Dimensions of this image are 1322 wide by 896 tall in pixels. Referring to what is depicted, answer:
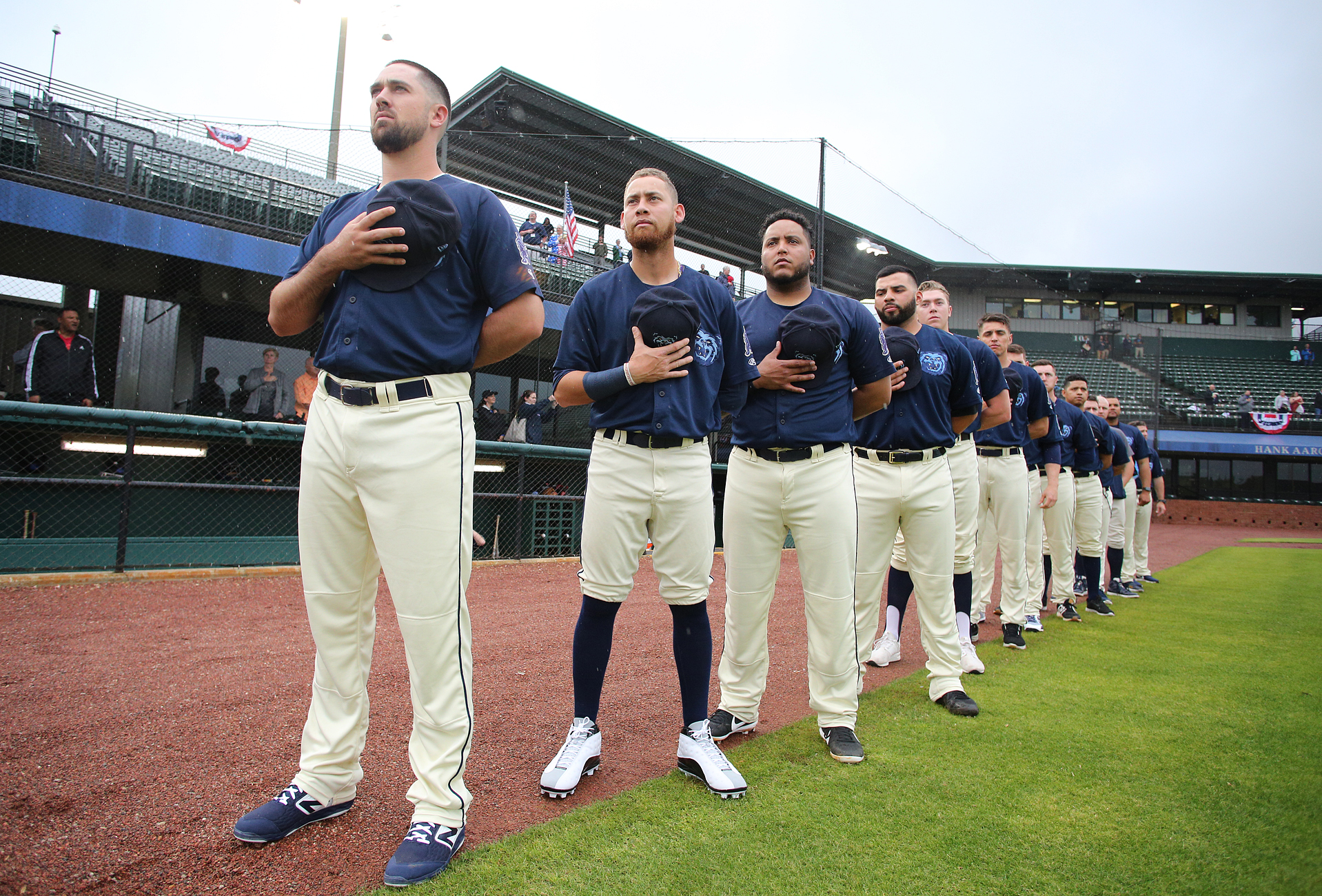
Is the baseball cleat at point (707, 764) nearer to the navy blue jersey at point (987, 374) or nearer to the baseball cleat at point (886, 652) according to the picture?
the baseball cleat at point (886, 652)

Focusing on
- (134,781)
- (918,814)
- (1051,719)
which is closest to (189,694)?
(134,781)

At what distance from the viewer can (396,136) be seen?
203 centimetres

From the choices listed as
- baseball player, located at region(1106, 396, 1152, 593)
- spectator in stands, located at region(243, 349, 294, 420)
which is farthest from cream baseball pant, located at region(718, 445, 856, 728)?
spectator in stands, located at region(243, 349, 294, 420)

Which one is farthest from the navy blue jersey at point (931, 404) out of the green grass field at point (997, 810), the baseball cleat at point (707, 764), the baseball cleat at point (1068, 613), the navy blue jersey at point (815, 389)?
the baseball cleat at point (1068, 613)

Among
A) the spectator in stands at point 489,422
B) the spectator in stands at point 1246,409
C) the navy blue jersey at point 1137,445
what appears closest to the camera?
the navy blue jersey at point 1137,445

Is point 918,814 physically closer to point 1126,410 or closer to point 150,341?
point 150,341

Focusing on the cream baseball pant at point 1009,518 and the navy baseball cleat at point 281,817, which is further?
the cream baseball pant at point 1009,518

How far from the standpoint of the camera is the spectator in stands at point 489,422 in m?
10.1

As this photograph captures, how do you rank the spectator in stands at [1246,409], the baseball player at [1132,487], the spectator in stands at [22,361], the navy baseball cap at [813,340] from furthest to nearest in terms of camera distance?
the spectator in stands at [1246,409] < the baseball player at [1132,487] < the spectator in stands at [22,361] < the navy baseball cap at [813,340]

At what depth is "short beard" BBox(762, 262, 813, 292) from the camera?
2955 mm

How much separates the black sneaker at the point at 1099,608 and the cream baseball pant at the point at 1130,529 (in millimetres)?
1987

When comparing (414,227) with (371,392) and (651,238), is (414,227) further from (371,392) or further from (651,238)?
(651,238)

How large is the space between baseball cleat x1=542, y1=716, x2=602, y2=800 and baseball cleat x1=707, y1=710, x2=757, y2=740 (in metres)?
0.54

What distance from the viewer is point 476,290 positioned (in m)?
2.08
